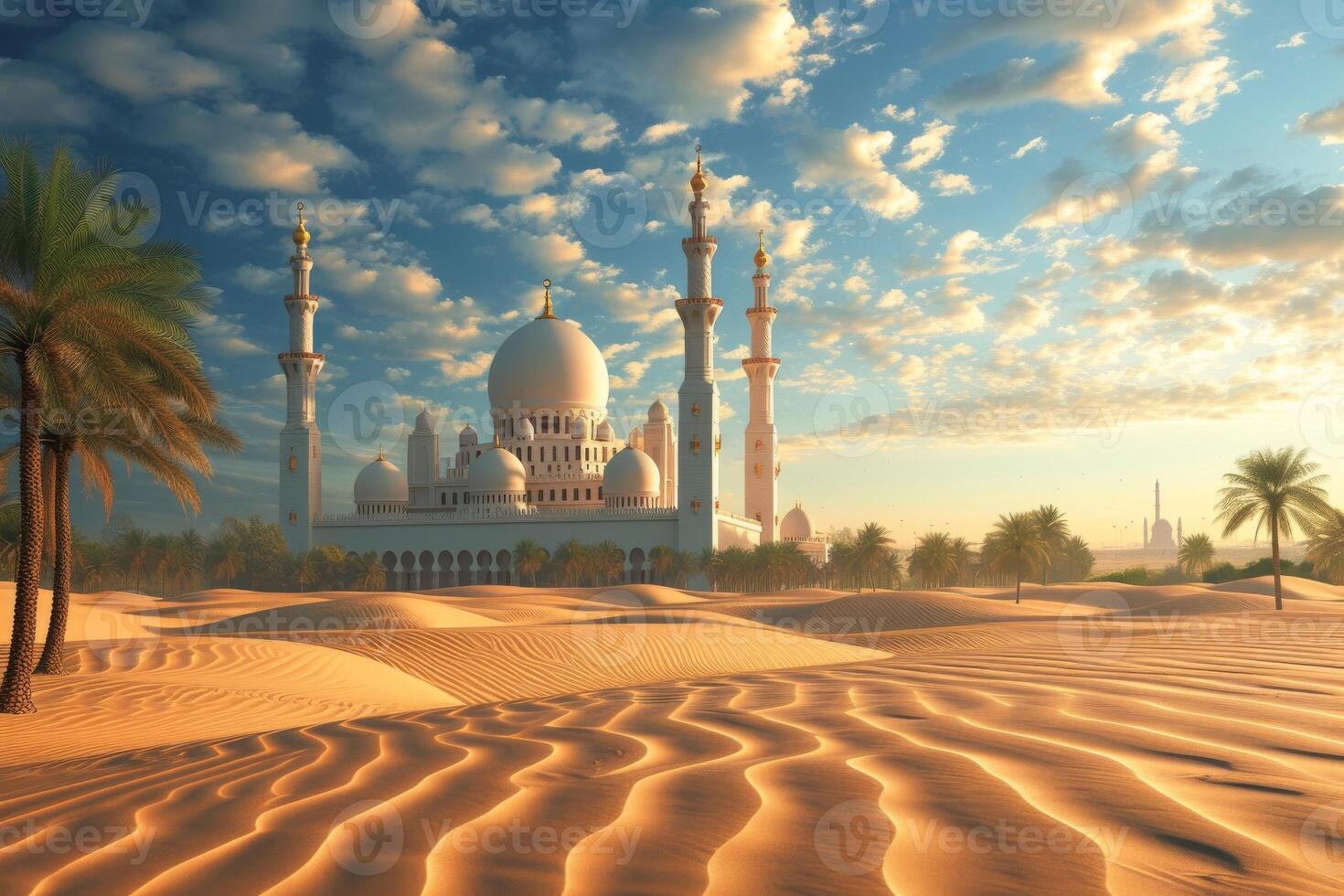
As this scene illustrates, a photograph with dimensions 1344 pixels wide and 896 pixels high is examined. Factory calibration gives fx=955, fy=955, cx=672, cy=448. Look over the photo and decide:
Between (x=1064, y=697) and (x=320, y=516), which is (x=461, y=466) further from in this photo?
(x=1064, y=697)

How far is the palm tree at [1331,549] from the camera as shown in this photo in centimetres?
4081

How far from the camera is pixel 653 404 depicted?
3199 inches

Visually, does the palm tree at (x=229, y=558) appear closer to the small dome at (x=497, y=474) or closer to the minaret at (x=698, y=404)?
the small dome at (x=497, y=474)

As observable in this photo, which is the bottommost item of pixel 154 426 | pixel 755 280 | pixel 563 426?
pixel 154 426

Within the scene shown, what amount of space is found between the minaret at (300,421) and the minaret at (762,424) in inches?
1254

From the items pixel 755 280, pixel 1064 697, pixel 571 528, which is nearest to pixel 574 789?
pixel 1064 697

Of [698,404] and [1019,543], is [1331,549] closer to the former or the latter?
[1019,543]

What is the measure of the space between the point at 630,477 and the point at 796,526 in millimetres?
16307

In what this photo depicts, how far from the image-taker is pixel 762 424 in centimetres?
7094

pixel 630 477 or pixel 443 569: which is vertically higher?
pixel 630 477

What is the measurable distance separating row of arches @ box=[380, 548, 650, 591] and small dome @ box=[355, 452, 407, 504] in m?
7.18

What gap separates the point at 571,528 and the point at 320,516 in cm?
1986
